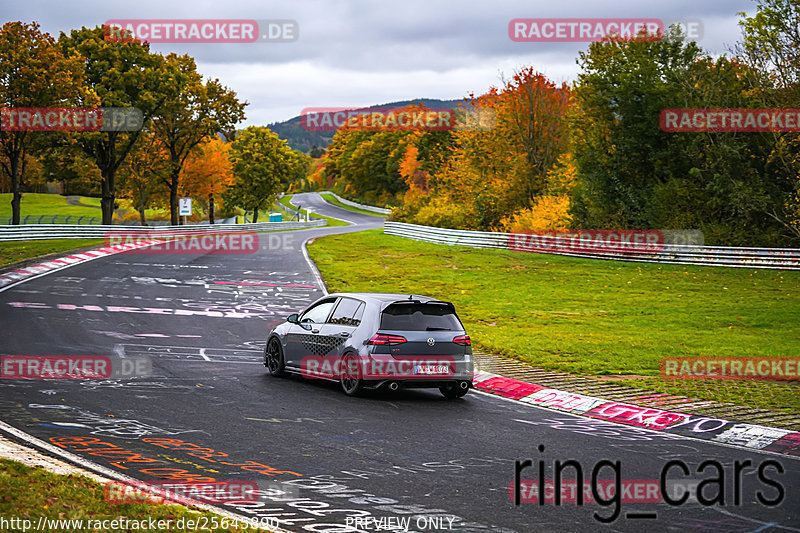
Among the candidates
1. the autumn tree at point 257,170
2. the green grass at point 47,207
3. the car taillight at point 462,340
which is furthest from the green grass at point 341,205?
the car taillight at point 462,340

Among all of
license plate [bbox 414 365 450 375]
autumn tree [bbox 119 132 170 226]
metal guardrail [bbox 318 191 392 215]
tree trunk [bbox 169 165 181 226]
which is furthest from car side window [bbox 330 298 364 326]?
metal guardrail [bbox 318 191 392 215]

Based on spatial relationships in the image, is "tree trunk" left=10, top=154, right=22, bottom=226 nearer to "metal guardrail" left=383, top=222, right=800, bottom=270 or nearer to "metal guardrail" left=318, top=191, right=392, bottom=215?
"metal guardrail" left=383, top=222, right=800, bottom=270

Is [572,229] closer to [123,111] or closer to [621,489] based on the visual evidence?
[123,111]

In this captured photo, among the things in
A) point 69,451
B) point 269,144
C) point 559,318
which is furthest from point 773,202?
point 269,144

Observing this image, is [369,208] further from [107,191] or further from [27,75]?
[27,75]

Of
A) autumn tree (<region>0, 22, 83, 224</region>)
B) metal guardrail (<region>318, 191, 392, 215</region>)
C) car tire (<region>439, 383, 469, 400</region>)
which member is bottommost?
car tire (<region>439, 383, 469, 400</region>)

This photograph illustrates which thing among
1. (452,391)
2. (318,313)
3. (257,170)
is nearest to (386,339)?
(452,391)

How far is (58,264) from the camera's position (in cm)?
3375

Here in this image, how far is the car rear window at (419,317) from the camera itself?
12.4 m

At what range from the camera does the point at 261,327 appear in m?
20.4

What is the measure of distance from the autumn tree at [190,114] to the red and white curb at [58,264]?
76.8 feet

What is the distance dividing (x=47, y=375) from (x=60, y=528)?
26.7 ft

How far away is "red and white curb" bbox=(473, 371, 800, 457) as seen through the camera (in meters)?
10.0

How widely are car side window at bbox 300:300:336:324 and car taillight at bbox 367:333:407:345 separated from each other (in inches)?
62.0
